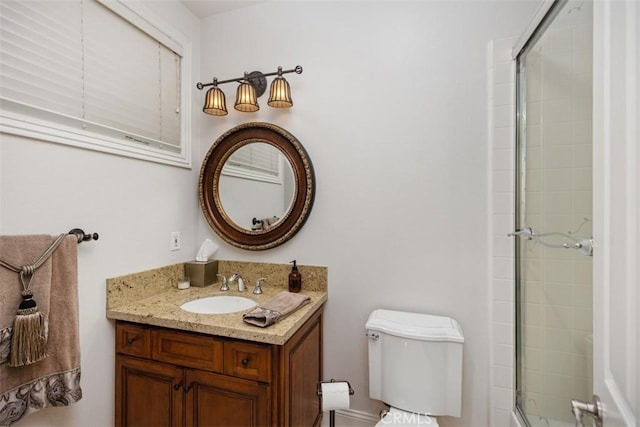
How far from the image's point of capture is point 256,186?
6.21 ft

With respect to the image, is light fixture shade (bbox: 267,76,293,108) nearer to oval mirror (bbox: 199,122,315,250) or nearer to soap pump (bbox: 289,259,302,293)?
oval mirror (bbox: 199,122,315,250)

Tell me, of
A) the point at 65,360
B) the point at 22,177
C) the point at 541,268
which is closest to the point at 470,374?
the point at 541,268

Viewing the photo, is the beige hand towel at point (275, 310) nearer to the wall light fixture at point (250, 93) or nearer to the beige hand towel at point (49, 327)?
the beige hand towel at point (49, 327)

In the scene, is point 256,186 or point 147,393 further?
point 256,186

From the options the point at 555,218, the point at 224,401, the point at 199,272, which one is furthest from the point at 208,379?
the point at 555,218

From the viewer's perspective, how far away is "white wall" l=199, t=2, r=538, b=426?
1.53 meters

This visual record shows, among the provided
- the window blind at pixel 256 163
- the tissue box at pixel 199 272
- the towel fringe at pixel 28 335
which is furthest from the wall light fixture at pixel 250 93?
the towel fringe at pixel 28 335

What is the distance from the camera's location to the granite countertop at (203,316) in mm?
1207

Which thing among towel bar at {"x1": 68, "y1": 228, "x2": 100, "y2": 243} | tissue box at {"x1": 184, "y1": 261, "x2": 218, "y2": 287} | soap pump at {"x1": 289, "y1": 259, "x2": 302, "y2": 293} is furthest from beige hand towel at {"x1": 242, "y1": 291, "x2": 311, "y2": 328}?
towel bar at {"x1": 68, "y1": 228, "x2": 100, "y2": 243}

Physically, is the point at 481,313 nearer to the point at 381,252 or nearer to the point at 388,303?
the point at 388,303

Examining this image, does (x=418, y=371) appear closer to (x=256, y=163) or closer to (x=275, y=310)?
(x=275, y=310)

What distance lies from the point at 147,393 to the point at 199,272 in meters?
0.66

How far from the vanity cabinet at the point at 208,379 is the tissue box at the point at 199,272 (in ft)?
1.53

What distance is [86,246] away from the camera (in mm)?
1331
